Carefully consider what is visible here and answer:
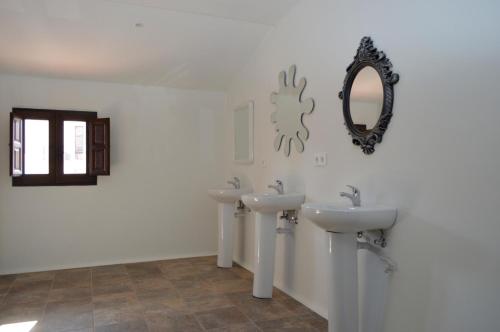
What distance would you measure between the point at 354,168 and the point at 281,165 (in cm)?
112

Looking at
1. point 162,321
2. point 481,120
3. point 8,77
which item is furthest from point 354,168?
point 8,77

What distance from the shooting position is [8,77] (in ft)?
14.7

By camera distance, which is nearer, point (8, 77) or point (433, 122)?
point (433, 122)

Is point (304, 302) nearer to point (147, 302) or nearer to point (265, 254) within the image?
point (265, 254)

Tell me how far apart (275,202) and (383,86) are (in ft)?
4.36

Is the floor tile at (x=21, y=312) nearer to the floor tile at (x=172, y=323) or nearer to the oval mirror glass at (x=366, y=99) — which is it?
the floor tile at (x=172, y=323)

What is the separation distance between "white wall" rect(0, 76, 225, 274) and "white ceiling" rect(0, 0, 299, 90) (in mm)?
322

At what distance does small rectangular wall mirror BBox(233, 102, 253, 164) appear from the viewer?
4492mm

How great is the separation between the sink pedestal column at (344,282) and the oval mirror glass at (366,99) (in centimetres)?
75

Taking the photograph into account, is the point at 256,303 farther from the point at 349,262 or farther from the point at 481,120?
the point at 481,120

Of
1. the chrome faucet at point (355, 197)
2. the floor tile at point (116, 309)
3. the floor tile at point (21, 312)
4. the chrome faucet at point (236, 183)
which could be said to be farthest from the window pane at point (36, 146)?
the chrome faucet at point (355, 197)

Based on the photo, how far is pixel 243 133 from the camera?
4750 millimetres

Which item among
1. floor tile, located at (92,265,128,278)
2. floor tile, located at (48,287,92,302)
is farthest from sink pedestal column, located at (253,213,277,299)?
floor tile, located at (92,265,128,278)

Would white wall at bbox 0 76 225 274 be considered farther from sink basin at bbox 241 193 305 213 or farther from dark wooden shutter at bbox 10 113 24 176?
sink basin at bbox 241 193 305 213
